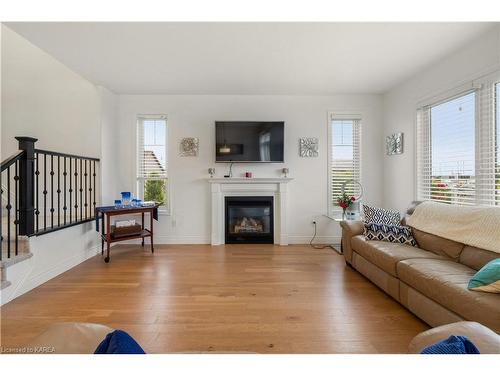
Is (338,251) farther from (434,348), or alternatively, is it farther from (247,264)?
(434,348)

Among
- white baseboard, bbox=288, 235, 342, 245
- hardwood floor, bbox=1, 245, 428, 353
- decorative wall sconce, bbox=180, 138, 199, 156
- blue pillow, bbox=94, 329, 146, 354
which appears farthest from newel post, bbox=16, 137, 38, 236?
white baseboard, bbox=288, 235, 342, 245

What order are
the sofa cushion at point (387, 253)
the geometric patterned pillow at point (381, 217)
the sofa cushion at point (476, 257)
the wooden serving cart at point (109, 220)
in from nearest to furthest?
1. the sofa cushion at point (476, 257)
2. the sofa cushion at point (387, 253)
3. the geometric patterned pillow at point (381, 217)
4. the wooden serving cart at point (109, 220)

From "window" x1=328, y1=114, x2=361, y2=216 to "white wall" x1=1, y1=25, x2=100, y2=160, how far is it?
392 cm

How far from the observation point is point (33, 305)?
2.27 metres

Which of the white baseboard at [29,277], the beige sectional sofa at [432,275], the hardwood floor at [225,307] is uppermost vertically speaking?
the beige sectional sofa at [432,275]

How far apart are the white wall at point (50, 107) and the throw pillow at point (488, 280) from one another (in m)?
4.62

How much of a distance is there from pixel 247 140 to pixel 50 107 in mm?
3119

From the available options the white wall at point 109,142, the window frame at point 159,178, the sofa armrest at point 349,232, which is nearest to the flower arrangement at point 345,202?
the sofa armrest at point 349,232

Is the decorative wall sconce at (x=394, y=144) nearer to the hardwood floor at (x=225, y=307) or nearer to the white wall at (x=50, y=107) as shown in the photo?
the hardwood floor at (x=225, y=307)

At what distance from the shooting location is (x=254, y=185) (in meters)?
4.36

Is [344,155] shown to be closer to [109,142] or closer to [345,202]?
[345,202]

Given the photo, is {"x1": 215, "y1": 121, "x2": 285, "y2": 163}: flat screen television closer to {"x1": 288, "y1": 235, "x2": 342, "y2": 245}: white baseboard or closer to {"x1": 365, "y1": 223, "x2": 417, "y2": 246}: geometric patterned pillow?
{"x1": 288, "y1": 235, "x2": 342, "y2": 245}: white baseboard

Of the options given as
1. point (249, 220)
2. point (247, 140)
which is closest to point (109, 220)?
point (249, 220)

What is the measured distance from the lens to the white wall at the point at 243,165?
4375 millimetres
